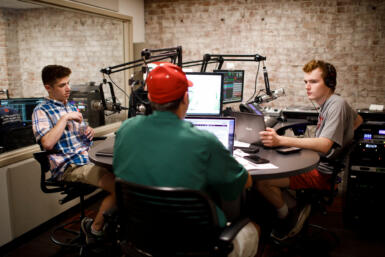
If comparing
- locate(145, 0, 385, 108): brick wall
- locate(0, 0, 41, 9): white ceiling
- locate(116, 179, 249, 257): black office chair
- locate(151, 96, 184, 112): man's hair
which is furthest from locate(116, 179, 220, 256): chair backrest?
locate(0, 0, 41, 9): white ceiling

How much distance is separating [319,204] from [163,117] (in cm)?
145

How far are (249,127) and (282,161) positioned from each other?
0.46 metres

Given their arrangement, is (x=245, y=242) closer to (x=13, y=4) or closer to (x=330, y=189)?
(x=330, y=189)

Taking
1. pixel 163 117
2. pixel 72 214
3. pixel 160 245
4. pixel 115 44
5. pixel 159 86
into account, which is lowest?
pixel 72 214

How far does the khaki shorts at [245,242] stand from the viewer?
1.42 m

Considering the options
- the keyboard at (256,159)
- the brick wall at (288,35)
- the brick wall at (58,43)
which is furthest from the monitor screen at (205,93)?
the brick wall at (58,43)

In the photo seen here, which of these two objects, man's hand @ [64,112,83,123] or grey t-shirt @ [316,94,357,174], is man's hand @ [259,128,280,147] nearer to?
grey t-shirt @ [316,94,357,174]

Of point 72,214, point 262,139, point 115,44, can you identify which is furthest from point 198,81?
point 115,44

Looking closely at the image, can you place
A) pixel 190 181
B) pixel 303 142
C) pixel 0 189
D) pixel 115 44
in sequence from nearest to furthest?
Result: pixel 190 181, pixel 303 142, pixel 0 189, pixel 115 44

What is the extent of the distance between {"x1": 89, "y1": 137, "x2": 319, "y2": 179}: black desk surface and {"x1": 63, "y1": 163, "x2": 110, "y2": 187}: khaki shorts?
0.54ft

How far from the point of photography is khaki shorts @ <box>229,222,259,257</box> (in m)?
1.42

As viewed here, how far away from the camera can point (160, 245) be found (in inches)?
49.1

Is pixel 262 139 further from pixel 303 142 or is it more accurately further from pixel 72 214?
pixel 72 214

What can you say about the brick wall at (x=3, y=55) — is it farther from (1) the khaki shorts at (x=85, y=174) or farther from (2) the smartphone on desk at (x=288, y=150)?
(2) the smartphone on desk at (x=288, y=150)
